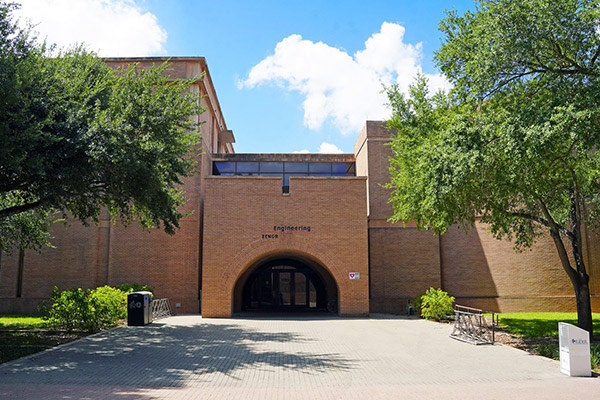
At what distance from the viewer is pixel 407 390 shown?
8.83 metres

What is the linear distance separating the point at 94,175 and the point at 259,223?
10.3m

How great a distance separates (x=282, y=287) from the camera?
93.9 feet

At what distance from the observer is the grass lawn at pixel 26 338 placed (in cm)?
1242

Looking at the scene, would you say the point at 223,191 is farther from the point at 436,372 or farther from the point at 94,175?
the point at 436,372

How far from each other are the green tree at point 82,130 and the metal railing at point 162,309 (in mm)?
6829

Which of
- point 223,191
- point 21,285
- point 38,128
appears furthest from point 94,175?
point 21,285

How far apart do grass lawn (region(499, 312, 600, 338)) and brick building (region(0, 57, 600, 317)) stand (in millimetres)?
3135

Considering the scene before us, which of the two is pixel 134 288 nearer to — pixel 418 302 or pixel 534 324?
pixel 418 302

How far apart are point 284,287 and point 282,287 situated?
0.38 feet

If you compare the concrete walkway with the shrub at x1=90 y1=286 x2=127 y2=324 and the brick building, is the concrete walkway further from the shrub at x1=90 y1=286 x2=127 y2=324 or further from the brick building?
the brick building

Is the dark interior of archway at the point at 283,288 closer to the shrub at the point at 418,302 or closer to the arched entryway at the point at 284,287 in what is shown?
the arched entryway at the point at 284,287

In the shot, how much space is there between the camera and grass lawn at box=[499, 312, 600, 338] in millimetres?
17167

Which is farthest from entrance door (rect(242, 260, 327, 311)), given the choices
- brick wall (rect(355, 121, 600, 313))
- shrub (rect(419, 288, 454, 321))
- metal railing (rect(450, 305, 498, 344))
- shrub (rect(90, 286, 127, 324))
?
metal railing (rect(450, 305, 498, 344))

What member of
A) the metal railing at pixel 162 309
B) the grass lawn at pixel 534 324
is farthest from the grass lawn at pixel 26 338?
the grass lawn at pixel 534 324
